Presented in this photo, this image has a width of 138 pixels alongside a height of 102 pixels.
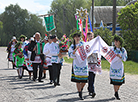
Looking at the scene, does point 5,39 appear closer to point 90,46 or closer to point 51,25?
point 51,25

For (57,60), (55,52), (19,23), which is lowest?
(57,60)

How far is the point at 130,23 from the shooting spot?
83.5ft

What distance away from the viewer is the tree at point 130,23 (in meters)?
24.9

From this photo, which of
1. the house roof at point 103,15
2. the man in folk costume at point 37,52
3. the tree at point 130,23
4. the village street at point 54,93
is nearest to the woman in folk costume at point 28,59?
the man in folk costume at point 37,52

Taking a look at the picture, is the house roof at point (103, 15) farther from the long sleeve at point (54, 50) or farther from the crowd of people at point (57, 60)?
the long sleeve at point (54, 50)

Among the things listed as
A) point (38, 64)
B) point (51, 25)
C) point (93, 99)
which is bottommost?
point (93, 99)

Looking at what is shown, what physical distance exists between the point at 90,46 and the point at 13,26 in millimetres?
73729

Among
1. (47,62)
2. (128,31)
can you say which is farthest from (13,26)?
(47,62)

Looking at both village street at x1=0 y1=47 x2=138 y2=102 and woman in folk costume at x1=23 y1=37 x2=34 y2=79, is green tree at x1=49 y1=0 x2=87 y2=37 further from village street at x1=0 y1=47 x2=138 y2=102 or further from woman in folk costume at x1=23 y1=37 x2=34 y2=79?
village street at x1=0 y1=47 x2=138 y2=102

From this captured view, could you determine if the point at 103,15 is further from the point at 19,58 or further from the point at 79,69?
the point at 79,69

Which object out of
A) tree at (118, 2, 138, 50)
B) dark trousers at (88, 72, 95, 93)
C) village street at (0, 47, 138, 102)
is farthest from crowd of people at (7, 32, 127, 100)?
tree at (118, 2, 138, 50)

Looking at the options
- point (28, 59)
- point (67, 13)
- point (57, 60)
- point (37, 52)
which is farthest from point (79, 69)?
point (67, 13)

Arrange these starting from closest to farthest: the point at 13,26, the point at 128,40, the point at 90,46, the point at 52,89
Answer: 1. the point at 90,46
2. the point at 52,89
3. the point at 128,40
4. the point at 13,26

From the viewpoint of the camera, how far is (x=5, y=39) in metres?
79.6
